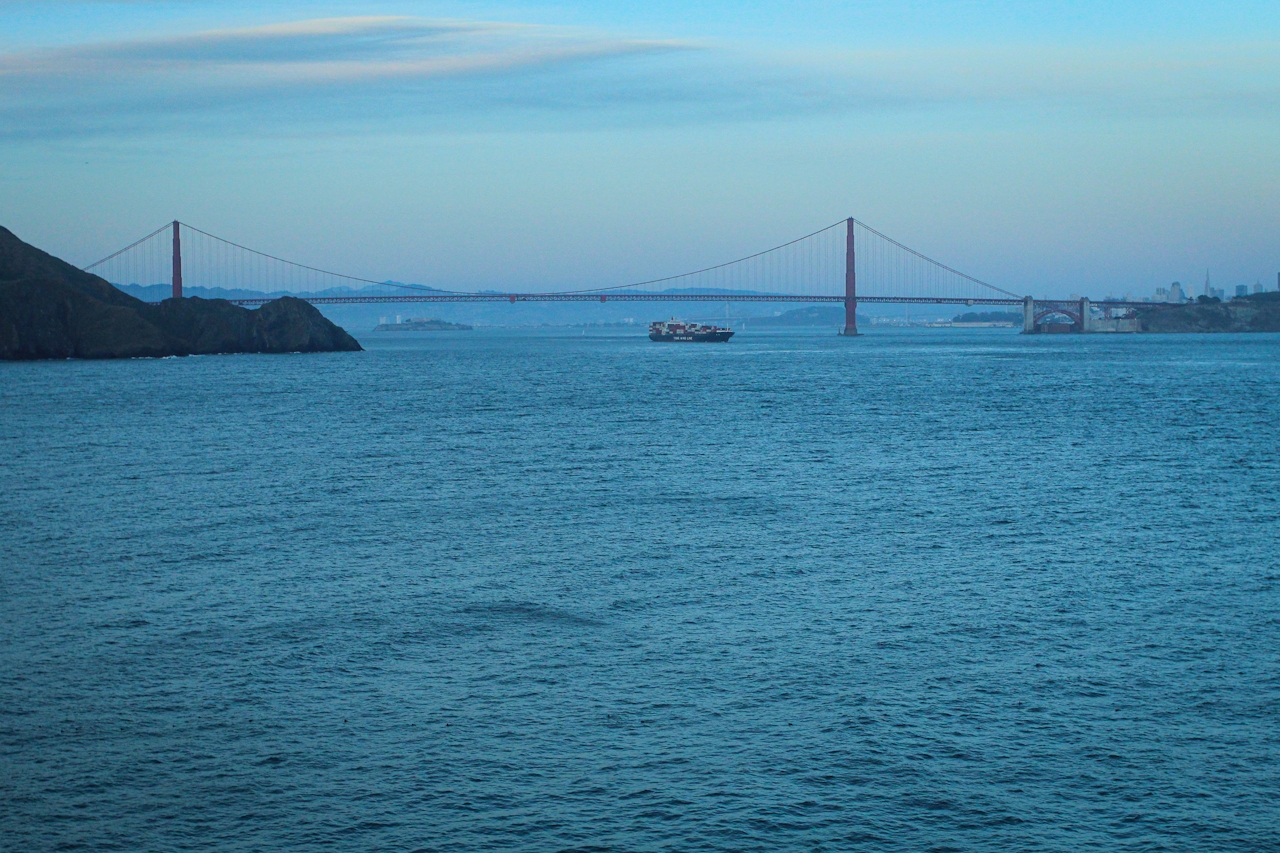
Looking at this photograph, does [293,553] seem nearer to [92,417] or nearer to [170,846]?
[170,846]

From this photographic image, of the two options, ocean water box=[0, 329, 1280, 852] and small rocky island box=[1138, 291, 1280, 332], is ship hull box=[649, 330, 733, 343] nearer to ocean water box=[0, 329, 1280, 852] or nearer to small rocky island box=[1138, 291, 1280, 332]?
small rocky island box=[1138, 291, 1280, 332]

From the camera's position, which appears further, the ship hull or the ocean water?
the ship hull

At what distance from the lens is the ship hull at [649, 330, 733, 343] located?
148350 mm

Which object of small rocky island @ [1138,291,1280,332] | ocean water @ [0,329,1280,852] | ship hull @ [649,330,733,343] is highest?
small rocky island @ [1138,291,1280,332]

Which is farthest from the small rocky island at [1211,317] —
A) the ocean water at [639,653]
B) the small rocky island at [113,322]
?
the ocean water at [639,653]

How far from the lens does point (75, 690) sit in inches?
449

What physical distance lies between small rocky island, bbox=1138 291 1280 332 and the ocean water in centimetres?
15047

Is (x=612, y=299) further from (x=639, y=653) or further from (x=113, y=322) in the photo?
(x=639, y=653)

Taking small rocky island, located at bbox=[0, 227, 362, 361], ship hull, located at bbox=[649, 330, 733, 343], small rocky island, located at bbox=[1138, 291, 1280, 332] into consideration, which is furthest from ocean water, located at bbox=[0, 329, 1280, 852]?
small rocky island, located at bbox=[1138, 291, 1280, 332]

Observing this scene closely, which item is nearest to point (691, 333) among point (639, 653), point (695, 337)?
point (695, 337)

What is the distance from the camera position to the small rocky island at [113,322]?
9138 centimetres

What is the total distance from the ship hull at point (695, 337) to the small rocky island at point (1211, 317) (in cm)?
5732

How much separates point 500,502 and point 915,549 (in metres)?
7.84

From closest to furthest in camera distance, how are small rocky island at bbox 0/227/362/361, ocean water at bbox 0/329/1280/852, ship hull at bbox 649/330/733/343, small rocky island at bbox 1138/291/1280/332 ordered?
ocean water at bbox 0/329/1280/852 → small rocky island at bbox 0/227/362/361 → ship hull at bbox 649/330/733/343 → small rocky island at bbox 1138/291/1280/332
